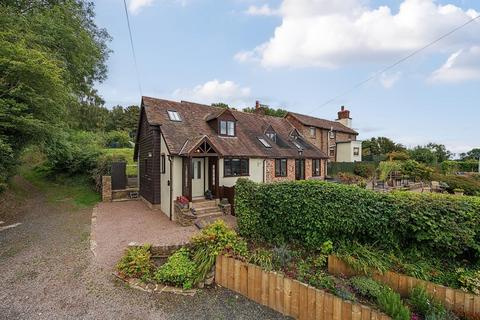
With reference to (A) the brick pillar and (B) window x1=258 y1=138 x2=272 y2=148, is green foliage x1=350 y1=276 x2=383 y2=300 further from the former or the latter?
(A) the brick pillar

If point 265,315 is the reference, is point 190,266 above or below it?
Result: above

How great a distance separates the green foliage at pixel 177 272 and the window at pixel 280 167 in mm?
12202

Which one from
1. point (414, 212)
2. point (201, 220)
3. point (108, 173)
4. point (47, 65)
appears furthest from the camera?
point (108, 173)

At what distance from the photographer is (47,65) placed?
9211mm

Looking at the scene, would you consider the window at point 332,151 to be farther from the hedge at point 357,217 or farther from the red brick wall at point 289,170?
the hedge at point 357,217

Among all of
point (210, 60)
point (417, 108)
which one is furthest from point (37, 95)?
point (417, 108)

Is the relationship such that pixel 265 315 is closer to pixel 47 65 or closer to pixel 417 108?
pixel 47 65

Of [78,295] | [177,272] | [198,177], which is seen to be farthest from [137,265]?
[198,177]

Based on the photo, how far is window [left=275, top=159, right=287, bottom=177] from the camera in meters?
17.7

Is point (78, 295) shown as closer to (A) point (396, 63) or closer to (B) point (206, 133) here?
(B) point (206, 133)

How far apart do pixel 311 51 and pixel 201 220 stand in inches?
441

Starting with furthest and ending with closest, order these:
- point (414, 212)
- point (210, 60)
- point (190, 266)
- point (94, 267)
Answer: point (210, 60), point (94, 267), point (190, 266), point (414, 212)

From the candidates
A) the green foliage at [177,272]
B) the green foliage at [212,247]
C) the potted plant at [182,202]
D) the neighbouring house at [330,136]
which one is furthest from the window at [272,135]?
the green foliage at [177,272]

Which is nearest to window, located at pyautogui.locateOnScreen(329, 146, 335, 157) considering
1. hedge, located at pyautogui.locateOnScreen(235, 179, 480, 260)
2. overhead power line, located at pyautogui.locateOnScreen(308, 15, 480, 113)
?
overhead power line, located at pyautogui.locateOnScreen(308, 15, 480, 113)
